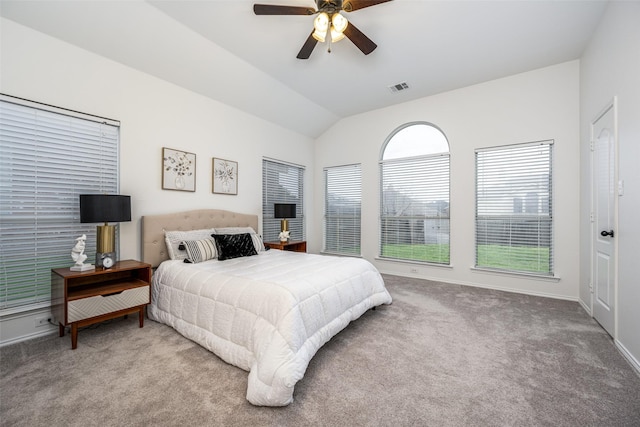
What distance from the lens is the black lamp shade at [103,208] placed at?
2.44m

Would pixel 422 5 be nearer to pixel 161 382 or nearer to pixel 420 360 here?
pixel 420 360

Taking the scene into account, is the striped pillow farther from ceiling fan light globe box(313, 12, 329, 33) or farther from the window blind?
the window blind

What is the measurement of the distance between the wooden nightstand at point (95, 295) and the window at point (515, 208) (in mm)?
4508

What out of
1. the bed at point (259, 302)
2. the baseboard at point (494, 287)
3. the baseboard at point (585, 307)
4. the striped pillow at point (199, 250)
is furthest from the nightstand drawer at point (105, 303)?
the baseboard at point (585, 307)

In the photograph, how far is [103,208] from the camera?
2.50 meters

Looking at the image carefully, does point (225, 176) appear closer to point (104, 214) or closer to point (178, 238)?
point (178, 238)

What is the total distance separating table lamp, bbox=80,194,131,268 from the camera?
244cm

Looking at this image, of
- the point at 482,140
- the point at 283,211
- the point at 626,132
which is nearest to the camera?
the point at 626,132

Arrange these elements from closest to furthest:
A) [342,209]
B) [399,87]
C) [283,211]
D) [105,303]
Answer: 1. [105,303]
2. [399,87]
3. [283,211]
4. [342,209]

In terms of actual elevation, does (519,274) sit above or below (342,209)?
below

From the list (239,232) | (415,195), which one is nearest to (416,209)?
(415,195)

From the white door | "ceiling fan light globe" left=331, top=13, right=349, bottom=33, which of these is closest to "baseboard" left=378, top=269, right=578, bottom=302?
the white door

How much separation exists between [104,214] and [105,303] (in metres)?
0.80

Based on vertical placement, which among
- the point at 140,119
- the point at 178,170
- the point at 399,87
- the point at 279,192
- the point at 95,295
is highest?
the point at 399,87
